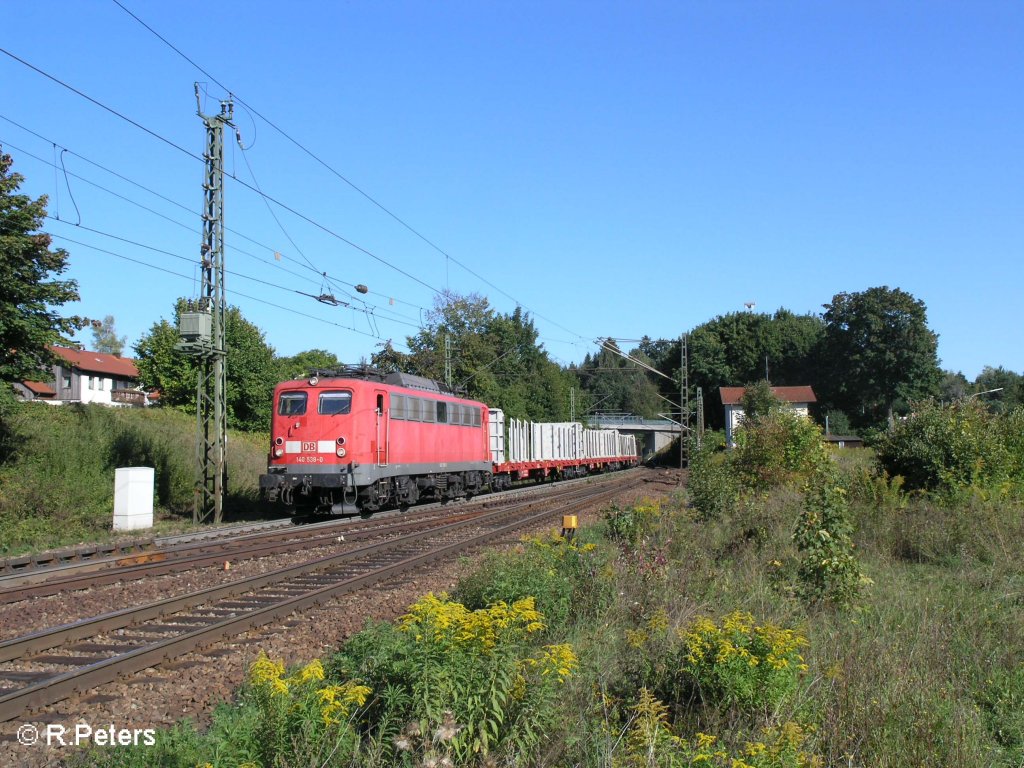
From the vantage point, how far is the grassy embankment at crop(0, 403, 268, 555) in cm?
1535

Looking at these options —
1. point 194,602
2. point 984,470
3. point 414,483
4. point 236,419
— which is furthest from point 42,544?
point 236,419

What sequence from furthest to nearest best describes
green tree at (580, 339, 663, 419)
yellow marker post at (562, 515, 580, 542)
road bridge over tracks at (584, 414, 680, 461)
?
1. green tree at (580, 339, 663, 419)
2. road bridge over tracks at (584, 414, 680, 461)
3. yellow marker post at (562, 515, 580, 542)

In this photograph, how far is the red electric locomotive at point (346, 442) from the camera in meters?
18.1

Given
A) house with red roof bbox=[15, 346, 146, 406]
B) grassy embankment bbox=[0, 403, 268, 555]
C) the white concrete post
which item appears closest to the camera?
grassy embankment bbox=[0, 403, 268, 555]

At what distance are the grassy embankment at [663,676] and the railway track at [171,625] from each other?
1.30 meters

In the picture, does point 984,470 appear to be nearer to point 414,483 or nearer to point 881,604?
point 881,604

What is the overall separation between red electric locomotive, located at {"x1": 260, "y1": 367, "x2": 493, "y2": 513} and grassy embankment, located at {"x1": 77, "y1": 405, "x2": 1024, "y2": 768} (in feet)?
31.6

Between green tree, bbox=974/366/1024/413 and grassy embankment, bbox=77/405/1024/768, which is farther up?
green tree, bbox=974/366/1024/413

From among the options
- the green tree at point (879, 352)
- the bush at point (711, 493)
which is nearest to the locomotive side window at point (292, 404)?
the bush at point (711, 493)

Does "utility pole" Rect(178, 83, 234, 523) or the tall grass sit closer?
the tall grass

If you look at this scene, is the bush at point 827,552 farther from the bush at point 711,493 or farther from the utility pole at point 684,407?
the utility pole at point 684,407

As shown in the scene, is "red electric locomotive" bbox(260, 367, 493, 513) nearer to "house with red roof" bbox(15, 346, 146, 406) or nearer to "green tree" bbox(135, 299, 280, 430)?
"green tree" bbox(135, 299, 280, 430)

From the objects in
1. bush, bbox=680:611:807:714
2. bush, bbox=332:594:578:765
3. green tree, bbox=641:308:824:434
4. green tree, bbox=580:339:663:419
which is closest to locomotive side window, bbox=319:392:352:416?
bush, bbox=332:594:578:765

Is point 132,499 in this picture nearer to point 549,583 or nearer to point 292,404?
point 292,404
